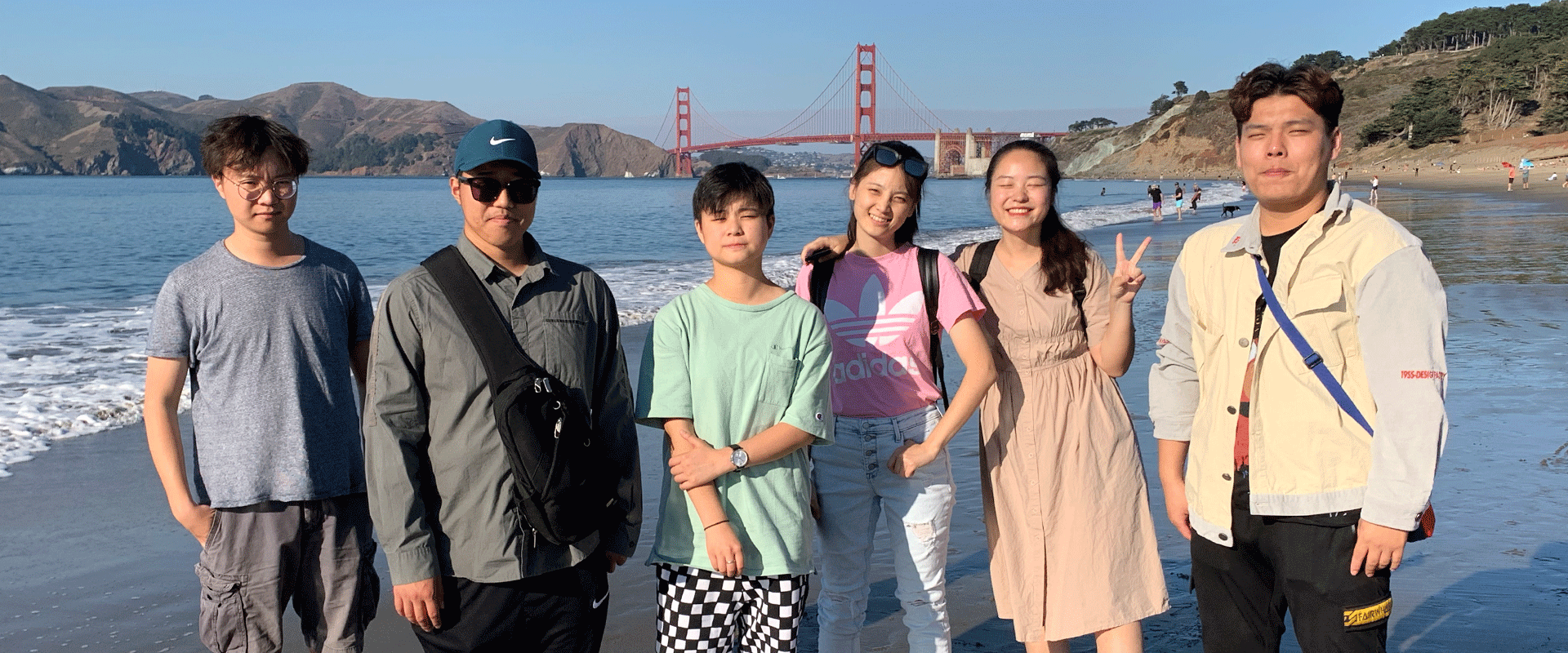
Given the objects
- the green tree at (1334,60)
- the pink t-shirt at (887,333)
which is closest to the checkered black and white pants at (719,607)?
the pink t-shirt at (887,333)

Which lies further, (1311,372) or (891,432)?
(891,432)

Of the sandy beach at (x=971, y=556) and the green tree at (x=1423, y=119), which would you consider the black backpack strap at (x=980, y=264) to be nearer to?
the sandy beach at (x=971, y=556)

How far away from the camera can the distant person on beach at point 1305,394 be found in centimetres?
152

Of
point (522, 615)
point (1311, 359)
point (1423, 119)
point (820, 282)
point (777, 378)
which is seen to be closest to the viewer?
point (1311, 359)

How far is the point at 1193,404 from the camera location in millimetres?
1929

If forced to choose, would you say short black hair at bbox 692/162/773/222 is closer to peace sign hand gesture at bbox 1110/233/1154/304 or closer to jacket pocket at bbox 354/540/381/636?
peace sign hand gesture at bbox 1110/233/1154/304

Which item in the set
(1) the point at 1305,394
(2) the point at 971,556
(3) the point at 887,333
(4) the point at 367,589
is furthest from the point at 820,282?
(2) the point at 971,556

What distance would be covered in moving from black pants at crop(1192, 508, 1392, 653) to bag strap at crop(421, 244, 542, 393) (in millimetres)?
1316

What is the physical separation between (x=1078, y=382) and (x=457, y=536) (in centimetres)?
135

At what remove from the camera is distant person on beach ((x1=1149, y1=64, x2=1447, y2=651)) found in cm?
152

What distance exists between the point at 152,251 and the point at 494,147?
2597 cm

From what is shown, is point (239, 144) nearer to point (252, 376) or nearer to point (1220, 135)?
point (252, 376)

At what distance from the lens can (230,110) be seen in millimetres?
80750

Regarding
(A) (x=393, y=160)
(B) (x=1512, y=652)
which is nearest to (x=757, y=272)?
(B) (x=1512, y=652)
